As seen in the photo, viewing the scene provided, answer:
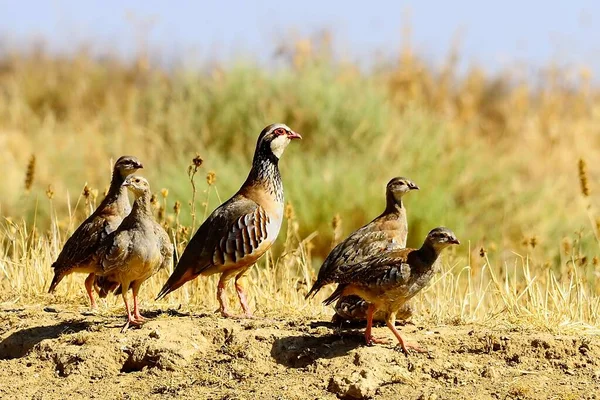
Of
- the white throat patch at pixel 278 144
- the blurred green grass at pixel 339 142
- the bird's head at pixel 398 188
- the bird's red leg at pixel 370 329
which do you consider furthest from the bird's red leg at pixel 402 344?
the blurred green grass at pixel 339 142

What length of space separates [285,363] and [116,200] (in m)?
2.05

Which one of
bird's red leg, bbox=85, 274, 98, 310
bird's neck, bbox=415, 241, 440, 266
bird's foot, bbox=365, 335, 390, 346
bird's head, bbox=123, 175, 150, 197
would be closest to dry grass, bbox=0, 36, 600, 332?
bird's red leg, bbox=85, 274, 98, 310

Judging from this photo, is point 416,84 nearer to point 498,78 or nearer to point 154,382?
point 498,78

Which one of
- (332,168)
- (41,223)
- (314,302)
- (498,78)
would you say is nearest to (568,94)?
(498,78)

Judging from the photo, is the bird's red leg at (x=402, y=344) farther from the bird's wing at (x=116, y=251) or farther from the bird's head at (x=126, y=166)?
the bird's head at (x=126, y=166)

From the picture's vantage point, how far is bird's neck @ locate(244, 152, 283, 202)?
8.49 metres

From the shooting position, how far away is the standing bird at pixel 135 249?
7.31m

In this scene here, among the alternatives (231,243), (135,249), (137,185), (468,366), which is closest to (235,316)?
(231,243)

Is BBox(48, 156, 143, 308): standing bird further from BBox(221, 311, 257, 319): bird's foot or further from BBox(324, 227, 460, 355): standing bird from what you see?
BBox(324, 227, 460, 355): standing bird

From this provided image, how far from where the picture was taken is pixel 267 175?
852 centimetres

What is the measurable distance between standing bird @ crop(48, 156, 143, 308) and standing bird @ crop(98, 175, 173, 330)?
0.72 feet

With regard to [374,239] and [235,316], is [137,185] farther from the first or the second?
[374,239]

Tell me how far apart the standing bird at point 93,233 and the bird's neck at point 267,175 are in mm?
910

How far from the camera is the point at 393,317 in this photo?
22.6ft
